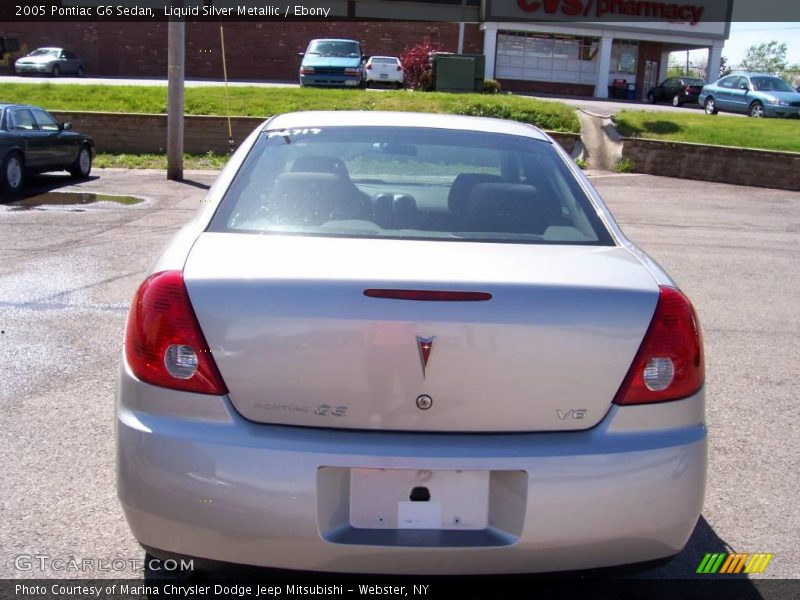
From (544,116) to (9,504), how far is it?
20573 mm

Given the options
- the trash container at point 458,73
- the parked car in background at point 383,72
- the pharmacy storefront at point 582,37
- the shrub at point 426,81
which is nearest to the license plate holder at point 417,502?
the trash container at point 458,73

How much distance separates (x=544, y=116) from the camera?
22609mm

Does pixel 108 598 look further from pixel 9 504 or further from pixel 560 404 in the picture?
pixel 560 404

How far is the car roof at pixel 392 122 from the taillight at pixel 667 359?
1.45 meters

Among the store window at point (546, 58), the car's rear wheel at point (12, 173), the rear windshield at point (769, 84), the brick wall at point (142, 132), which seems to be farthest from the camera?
the store window at point (546, 58)

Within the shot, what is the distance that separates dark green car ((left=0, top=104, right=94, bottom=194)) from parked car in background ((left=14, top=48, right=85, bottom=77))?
24.0 metres

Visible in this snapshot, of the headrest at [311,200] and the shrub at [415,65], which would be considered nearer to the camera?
the headrest at [311,200]

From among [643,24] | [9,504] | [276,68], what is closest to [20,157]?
[9,504]

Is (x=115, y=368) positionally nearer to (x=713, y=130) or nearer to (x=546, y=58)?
(x=713, y=130)

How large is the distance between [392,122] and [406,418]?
1.75m

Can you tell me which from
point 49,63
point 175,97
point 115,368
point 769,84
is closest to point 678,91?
point 769,84

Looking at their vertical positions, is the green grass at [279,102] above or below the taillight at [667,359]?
below

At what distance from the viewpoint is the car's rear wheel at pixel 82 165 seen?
53.6 ft

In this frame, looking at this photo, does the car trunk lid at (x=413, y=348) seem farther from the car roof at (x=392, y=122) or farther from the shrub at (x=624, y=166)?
the shrub at (x=624, y=166)
